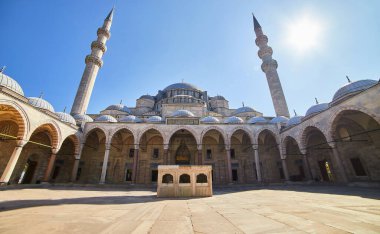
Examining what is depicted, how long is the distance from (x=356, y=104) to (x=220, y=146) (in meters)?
12.5

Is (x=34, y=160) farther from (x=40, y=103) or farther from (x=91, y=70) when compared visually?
(x=91, y=70)

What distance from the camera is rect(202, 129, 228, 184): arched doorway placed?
1909 centimetres

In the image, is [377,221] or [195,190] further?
[195,190]

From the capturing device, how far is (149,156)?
1970cm

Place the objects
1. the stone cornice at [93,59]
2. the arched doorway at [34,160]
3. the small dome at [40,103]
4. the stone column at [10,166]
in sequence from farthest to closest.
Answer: the stone cornice at [93,59]
the small dome at [40,103]
the arched doorway at [34,160]
the stone column at [10,166]

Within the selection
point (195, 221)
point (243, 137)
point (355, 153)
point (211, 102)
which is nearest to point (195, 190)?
point (195, 221)

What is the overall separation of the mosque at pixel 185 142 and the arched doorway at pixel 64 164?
87 mm

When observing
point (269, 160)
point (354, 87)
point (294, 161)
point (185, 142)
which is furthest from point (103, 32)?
point (294, 161)


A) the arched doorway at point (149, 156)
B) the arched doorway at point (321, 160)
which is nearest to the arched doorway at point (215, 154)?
the arched doorway at point (149, 156)

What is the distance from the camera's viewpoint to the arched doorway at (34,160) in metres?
15.0

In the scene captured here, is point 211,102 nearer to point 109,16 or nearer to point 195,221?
point 109,16

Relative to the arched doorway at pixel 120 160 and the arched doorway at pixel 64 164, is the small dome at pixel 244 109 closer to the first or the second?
the arched doorway at pixel 120 160

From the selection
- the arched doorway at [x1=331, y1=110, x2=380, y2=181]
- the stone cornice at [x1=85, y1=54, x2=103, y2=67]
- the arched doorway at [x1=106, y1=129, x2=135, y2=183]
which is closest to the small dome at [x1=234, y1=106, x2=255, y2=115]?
the arched doorway at [x1=331, y1=110, x2=380, y2=181]

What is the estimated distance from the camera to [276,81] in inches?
953
